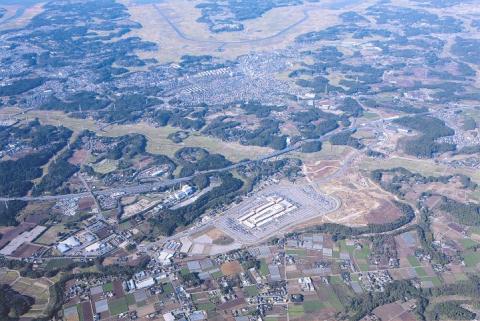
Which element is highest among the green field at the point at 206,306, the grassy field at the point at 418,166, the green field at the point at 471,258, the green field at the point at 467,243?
the green field at the point at 206,306

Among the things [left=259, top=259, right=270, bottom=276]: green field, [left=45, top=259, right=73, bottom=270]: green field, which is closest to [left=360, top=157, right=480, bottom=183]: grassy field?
[left=259, top=259, right=270, bottom=276]: green field

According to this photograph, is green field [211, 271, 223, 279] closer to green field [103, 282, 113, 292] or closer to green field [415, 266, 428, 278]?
green field [103, 282, 113, 292]

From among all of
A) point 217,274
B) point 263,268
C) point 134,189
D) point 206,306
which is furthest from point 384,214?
point 134,189

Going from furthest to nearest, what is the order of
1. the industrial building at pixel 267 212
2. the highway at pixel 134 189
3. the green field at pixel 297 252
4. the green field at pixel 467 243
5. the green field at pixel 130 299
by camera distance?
the highway at pixel 134 189 → the industrial building at pixel 267 212 → the green field at pixel 467 243 → the green field at pixel 297 252 → the green field at pixel 130 299

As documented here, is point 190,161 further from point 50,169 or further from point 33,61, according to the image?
point 33,61

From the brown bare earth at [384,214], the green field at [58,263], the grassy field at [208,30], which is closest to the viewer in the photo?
the green field at [58,263]

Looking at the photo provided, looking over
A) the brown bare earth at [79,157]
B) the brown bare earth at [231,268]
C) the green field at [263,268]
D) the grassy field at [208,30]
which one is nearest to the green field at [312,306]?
the green field at [263,268]

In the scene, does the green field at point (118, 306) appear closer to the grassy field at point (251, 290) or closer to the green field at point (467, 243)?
the grassy field at point (251, 290)
